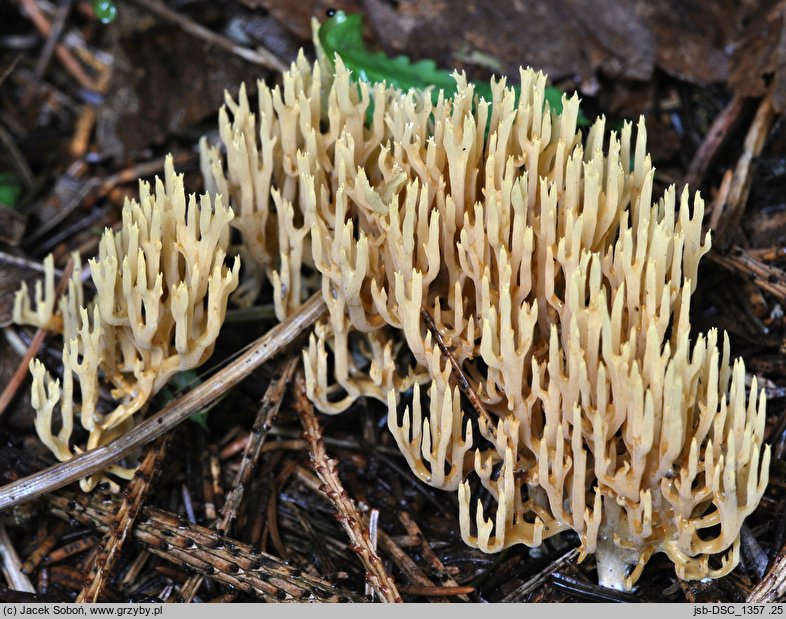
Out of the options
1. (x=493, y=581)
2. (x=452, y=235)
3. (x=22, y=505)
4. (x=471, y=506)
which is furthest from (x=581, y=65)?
(x=22, y=505)

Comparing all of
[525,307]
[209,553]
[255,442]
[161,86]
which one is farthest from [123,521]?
[161,86]

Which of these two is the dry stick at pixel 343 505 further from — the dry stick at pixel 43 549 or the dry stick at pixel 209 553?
the dry stick at pixel 43 549

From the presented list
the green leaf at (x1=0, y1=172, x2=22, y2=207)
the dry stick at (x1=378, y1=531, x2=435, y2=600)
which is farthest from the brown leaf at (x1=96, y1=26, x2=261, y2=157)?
the dry stick at (x1=378, y1=531, x2=435, y2=600)

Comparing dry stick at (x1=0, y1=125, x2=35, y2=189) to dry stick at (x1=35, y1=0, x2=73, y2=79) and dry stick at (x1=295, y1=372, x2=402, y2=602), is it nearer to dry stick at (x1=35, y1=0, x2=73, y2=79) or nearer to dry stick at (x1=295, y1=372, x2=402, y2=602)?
dry stick at (x1=35, y1=0, x2=73, y2=79)

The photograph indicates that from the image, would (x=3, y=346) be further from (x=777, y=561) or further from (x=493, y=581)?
(x=777, y=561)

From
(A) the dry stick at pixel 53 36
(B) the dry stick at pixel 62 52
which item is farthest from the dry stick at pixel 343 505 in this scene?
(A) the dry stick at pixel 53 36

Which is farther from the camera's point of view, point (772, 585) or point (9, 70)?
point (9, 70)

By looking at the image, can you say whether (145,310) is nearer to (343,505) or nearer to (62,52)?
(343,505)
